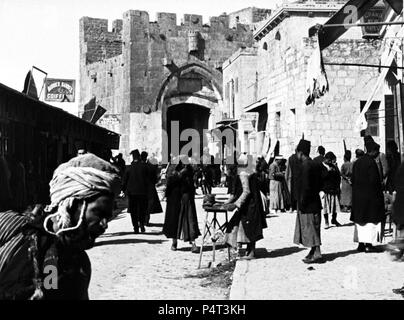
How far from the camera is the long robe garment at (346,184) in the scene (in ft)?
38.2

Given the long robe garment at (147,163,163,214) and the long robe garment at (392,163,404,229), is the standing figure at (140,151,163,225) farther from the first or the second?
the long robe garment at (392,163,404,229)

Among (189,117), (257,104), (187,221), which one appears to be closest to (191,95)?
(189,117)

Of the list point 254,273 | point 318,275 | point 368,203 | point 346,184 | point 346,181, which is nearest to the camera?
point 318,275

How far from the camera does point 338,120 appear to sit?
1603 centimetres

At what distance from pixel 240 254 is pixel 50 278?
5.93 m

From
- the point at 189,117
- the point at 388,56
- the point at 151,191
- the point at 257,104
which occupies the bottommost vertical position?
the point at 151,191

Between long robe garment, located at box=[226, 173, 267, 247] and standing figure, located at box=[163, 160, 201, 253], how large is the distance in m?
1.10

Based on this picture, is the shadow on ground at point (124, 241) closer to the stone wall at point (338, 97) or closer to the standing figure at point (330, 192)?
the standing figure at point (330, 192)

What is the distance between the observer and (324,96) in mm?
15891

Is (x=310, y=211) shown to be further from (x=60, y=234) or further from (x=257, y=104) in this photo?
(x=257, y=104)

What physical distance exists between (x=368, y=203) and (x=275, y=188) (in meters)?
6.46

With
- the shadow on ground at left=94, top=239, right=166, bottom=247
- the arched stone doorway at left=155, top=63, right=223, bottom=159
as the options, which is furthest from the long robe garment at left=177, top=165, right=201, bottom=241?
the arched stone doorway at left=155, top=63, right=223, bottom=159

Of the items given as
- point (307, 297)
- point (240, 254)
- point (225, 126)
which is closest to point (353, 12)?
point (240, 254)
